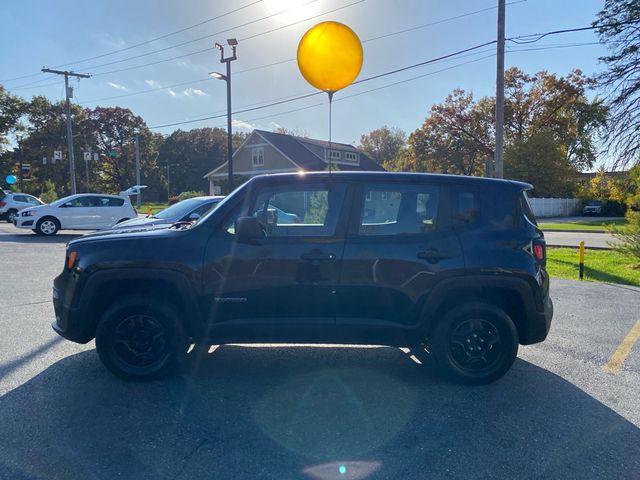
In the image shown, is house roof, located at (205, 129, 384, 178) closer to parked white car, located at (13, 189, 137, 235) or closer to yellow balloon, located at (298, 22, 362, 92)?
parked white car, located at (13, 189, 137, 235)

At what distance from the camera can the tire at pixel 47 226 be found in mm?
16266

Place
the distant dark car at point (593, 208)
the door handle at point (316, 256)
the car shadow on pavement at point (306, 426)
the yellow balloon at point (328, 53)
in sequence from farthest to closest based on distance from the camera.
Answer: the distant dark car at point (593, 208) → the yellow balloon at point (328, 53) → the door handle at point (316, 256) → the car shadow on pavement at point (306, 426)

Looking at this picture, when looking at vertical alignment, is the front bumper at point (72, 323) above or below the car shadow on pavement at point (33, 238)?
above

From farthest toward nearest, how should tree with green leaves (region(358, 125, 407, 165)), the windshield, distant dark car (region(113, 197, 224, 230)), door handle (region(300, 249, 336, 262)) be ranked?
1. tree with green leaves (region(358, 125, 407, 165))
2. the windshield
3. distant dark car (region(113, 197, 224, 230))
4. door handle (region(300, 249, 336, 262))

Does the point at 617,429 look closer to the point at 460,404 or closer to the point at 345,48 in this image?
the point at 460,404

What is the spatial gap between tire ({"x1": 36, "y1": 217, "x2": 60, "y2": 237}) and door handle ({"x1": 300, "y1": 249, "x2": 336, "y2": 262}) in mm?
15631

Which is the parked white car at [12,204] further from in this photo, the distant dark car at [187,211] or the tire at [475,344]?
the tire at [475,344]

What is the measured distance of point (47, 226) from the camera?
16375 millimetres

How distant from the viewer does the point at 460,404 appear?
3832 mm

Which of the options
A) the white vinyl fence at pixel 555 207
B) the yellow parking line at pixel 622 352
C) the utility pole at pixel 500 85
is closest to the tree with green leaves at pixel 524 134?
the white vinyl fence at pixel 555 207

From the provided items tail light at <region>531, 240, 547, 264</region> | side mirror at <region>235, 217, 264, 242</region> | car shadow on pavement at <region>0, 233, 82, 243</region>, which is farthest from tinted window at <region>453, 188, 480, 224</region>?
car shadow on pavement at <region>0, 233, 82, 243</region>

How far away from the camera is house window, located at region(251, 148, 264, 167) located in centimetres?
4047

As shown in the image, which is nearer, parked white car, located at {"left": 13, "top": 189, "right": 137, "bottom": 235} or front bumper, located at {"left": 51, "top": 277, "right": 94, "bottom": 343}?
front bumper, located at {"left": 51, "top": 277, "right": 94, "bottom": 343}

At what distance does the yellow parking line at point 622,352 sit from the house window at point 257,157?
36.5 m
